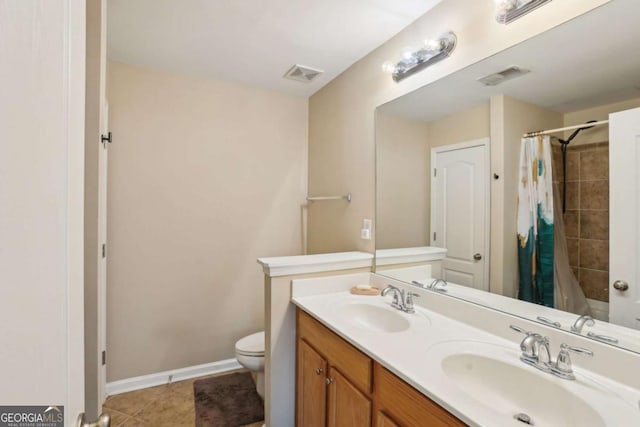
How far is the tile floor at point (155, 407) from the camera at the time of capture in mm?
1962

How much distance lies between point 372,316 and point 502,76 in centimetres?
133

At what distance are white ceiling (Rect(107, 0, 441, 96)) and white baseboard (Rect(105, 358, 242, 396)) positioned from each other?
2381mm

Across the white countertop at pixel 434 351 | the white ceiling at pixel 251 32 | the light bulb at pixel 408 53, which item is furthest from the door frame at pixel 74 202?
the light bulb at pixel 408 53

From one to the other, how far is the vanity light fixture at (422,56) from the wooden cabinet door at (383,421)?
5.46 ft

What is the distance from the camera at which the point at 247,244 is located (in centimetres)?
273

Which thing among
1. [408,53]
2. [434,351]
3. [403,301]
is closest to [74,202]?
[434,351]

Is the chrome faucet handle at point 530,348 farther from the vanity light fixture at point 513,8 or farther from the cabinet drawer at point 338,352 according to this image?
the vanity light fixture at point 513,8

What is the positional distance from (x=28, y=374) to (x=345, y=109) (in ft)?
7.64

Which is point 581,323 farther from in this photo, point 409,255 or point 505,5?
point 505,5

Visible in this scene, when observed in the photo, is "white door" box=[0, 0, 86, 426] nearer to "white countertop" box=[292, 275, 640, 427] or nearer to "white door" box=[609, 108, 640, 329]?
"white countertop" box=[292, 275, 640, 427]

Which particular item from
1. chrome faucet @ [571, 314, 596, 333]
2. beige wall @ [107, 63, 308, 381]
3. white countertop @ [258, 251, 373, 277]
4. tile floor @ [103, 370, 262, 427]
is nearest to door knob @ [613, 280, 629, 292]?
chrome faucet @ [571, 314, 596, 333]

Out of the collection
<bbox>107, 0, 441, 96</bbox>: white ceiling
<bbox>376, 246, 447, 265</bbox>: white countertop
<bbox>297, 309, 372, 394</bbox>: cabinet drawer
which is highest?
<bbox>107, 0, 441, 96</bbox>: white ceiling

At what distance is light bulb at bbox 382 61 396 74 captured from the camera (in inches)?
75.3

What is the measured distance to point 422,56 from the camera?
5.56 feet
